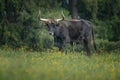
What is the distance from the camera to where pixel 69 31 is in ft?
81.4

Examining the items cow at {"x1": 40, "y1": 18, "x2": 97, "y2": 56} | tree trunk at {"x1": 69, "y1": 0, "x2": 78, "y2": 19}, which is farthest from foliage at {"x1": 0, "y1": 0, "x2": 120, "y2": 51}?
tree trunk at {"x1": 69, "y1": 0, "x2": 78, "y2": 19}

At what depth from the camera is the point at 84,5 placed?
1205 inches

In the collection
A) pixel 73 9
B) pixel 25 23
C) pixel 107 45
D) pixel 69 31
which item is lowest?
pixel 107 45

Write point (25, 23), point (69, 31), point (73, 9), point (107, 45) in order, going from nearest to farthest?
point (69, 31) < point (25, 23) < point (107, 45) < point (73, 9)

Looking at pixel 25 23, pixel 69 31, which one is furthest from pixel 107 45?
pixel 25 23

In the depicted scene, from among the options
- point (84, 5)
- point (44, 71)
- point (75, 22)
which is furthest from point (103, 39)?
point (44, 71)

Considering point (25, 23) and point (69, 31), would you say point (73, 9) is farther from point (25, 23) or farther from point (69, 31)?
point (69, 31)

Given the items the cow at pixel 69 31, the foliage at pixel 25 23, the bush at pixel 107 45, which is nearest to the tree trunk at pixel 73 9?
the foliage at pixel 25 23

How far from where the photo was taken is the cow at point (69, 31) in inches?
938

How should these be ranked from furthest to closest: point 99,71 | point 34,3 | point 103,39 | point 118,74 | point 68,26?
point 103,39 → point 34,3 → point 68,26 → point 99,71 → point 118,74

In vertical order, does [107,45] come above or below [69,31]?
below

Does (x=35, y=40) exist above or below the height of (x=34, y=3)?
below

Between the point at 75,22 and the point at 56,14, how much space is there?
10.0 ft

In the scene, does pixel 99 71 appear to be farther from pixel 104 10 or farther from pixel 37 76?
pixel 104 10
